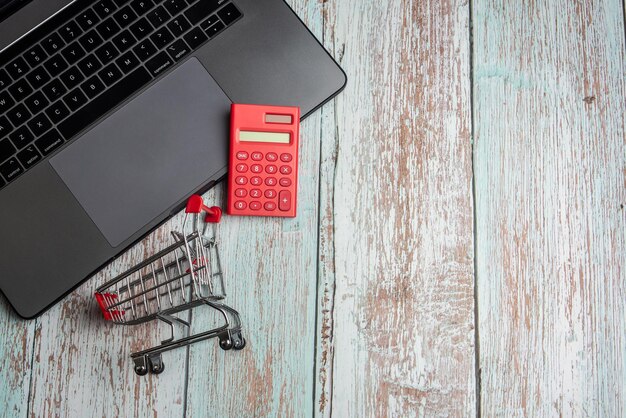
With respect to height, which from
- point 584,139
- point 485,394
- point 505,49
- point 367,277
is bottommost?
point 485,394

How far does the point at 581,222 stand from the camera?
2.62ft

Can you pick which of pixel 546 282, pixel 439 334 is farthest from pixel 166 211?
pixel 546 282

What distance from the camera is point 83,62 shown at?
2.41ft

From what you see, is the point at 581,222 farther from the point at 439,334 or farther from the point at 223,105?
the point at 223,105

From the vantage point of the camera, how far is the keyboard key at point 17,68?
2.38 ft

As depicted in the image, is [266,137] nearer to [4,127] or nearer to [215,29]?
[215,29]

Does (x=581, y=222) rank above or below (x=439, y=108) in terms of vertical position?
below

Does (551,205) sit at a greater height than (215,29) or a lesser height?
lesser

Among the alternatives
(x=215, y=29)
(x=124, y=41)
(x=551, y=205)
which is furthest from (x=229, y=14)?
(x=551, y=205)

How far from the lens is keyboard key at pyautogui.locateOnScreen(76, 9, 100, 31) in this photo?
2.43 feet

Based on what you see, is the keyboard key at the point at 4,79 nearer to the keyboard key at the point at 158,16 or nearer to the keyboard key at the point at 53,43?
the keyboard key at the point at 53,43

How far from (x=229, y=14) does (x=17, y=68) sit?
26 cm

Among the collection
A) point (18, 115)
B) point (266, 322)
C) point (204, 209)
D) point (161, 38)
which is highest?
point (161, 38)

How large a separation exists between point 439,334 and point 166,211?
1.19ft
